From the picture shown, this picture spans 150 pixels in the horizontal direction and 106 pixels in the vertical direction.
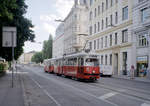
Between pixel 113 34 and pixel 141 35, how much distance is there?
10.4 metres

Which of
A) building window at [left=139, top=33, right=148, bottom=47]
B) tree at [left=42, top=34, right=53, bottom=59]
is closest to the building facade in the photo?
building window at [left=139, top=33, right=148, bottom=47]

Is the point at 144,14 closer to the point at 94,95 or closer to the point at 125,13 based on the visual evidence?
the point at 125,13

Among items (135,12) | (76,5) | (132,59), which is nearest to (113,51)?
(132,59)

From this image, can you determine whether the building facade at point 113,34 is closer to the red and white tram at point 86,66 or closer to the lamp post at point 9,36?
the red and white tram at point 86,66

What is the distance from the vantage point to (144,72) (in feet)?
115

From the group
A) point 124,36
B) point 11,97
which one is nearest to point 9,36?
point 11,97

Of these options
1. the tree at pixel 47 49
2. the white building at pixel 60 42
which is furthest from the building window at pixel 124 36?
the tree at pixel 47 49

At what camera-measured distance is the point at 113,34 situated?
45.7m

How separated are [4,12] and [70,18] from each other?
70541mm

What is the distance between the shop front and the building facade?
2363 mm

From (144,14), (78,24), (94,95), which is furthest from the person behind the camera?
(78,24)

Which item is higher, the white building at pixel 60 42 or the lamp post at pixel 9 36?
the white building at pixel 60 42

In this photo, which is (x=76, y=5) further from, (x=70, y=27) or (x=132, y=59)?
(x=132, y=59)

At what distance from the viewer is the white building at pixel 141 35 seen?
33.8m
